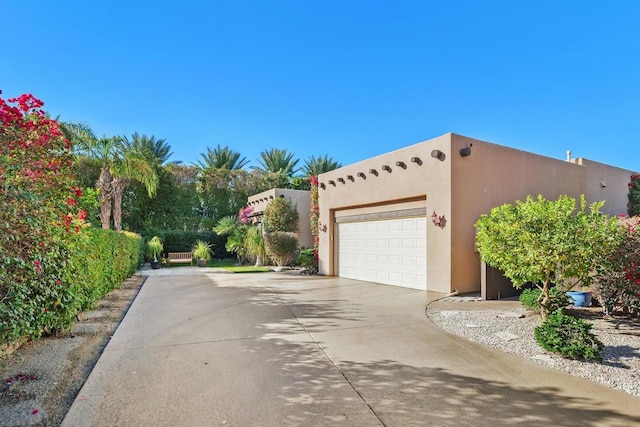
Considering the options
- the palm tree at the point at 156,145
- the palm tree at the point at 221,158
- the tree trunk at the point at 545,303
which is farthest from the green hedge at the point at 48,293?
the palm tree at the point at 156,145

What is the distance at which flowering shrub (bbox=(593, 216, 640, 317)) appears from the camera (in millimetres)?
5434

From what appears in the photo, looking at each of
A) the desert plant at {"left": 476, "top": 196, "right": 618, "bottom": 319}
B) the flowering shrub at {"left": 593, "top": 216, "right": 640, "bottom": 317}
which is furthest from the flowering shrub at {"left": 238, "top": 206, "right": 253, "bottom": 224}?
the flowering shrub at {"left": 593, "top": 216, "right": 640, "bottom": 317}

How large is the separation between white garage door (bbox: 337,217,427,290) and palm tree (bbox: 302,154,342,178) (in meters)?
17.7

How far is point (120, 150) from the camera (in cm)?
1500

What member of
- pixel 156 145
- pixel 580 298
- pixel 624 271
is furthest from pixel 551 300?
pixel 156 145

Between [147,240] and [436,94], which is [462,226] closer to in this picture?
[436,94]

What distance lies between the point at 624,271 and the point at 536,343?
209 cm

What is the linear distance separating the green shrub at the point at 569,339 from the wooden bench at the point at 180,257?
18.1 meters

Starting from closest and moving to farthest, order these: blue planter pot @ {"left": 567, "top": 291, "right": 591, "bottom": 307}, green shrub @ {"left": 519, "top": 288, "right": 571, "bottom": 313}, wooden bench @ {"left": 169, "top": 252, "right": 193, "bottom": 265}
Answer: green shrub @ {"left": 519, "top": 288, "right": 571, "bottom": 313}
blue planter pot @ {"left": 567, "top": 291, "right": 591, "bottom": 307}
wooden bench @ {"left": 169, "top": 252, "right": 193, "bottom": 265}

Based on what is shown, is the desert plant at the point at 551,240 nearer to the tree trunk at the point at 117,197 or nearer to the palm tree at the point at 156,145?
the tree trunk at the point at 117,197

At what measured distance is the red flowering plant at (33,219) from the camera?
9.83 feet

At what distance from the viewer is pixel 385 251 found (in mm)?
11312

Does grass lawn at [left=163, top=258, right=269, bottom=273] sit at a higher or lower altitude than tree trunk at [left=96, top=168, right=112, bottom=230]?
lower

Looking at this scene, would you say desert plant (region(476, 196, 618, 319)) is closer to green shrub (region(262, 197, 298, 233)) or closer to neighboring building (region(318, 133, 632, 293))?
neighboring building (region(318, 133, 632, 293))
